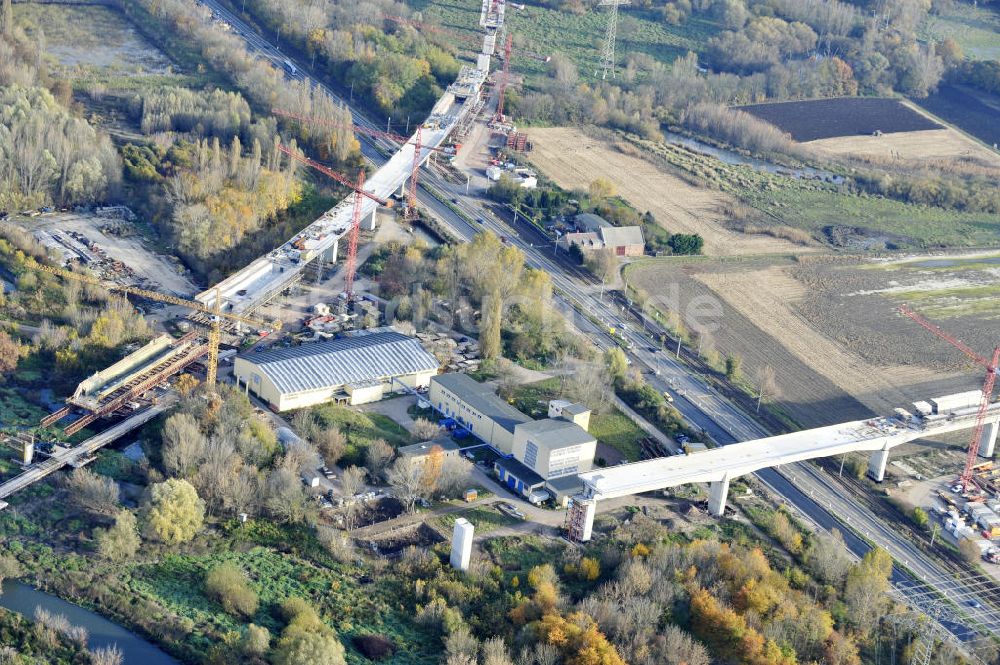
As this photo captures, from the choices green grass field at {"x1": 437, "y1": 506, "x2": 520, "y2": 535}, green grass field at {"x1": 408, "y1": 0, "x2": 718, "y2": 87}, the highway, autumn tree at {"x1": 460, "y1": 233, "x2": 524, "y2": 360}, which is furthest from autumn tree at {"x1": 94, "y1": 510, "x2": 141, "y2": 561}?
green grass field at {"x1": 408, "y1": 0, "x2": 718, "y2": 87}

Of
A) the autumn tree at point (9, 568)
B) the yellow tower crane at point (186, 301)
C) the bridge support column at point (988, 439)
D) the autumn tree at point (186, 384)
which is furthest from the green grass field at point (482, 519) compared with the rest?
the bridge support column at point (988, 439)

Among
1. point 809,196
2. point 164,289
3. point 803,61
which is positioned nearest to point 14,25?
point 164,289

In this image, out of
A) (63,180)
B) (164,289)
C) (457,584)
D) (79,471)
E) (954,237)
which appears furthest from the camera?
(954,237)

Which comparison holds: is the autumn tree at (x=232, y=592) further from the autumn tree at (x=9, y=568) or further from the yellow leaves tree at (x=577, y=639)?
the yellow leaves tree at (x=577, y=639)

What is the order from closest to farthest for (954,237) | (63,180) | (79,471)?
1. (79,471)
2. (63,180)
3. (954,237)

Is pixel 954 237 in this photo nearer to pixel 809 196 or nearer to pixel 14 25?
pixel 809 196

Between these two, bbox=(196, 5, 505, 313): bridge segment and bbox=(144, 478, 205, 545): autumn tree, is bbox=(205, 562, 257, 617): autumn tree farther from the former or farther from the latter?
bbox=(196, 5, 505, 313): bridge segment
